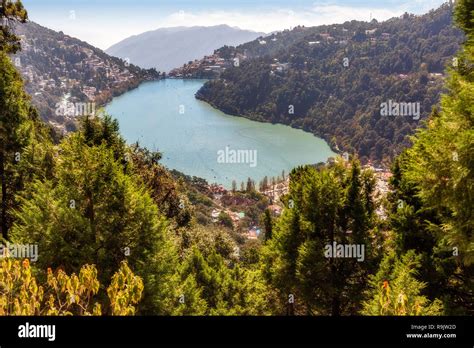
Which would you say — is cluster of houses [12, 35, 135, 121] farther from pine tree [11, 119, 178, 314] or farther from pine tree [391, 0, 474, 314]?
pine tree [391, 0, 474, 314]

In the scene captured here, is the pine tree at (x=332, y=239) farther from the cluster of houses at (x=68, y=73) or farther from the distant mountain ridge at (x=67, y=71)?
the cluster of houses at (x=68, y=73)

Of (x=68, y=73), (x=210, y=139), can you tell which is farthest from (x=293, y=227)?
(x=68, y=73)

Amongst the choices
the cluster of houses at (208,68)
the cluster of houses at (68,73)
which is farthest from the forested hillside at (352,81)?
the cluster of houses at (68,73)

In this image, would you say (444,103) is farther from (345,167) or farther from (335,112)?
(335,112)

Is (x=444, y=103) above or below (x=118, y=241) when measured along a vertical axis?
above
